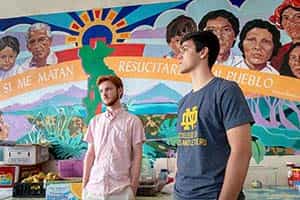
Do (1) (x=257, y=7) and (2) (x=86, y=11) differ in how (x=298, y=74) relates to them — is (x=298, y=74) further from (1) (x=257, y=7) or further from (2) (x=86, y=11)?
(2) (x=86, y=11)

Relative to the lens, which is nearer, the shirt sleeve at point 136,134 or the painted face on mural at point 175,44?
the shirt sleeve at point 136,134

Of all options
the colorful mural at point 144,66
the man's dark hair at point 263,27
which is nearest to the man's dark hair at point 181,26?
the colorful mural at point 144,66

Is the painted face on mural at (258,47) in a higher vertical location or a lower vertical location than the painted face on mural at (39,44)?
Answer: lower

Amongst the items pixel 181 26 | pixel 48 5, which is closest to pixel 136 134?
pixel 181 26

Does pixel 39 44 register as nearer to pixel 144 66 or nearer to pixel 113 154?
pixel 144 66

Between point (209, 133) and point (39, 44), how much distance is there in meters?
2.24

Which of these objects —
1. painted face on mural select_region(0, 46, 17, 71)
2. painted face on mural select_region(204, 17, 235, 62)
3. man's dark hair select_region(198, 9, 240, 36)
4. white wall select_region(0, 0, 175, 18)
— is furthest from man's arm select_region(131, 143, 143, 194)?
painted face on mural select_region(0, 46, 17, 71)

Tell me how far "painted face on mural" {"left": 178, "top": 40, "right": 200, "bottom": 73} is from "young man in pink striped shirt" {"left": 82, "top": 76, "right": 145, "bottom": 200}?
0.76 metres

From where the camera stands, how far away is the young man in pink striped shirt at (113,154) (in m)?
2.18

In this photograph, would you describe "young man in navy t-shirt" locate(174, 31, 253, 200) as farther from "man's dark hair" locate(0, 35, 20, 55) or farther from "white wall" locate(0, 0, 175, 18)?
"man's dark hair" locate(0, 35, 20, 55)

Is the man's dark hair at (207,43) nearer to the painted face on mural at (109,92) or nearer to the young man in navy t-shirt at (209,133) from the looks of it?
the young man in navy t-shirt at (209,133)

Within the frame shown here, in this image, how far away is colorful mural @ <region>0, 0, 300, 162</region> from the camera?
285 cm

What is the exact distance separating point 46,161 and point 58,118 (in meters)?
0.34

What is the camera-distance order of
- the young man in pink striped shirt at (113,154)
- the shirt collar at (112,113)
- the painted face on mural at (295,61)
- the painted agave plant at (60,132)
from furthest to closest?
the painted agave plant at (60,132), the painted face on mural at (295,61), the shirt collar at (112,113), the young man in pink striped shirt at (113,154)
